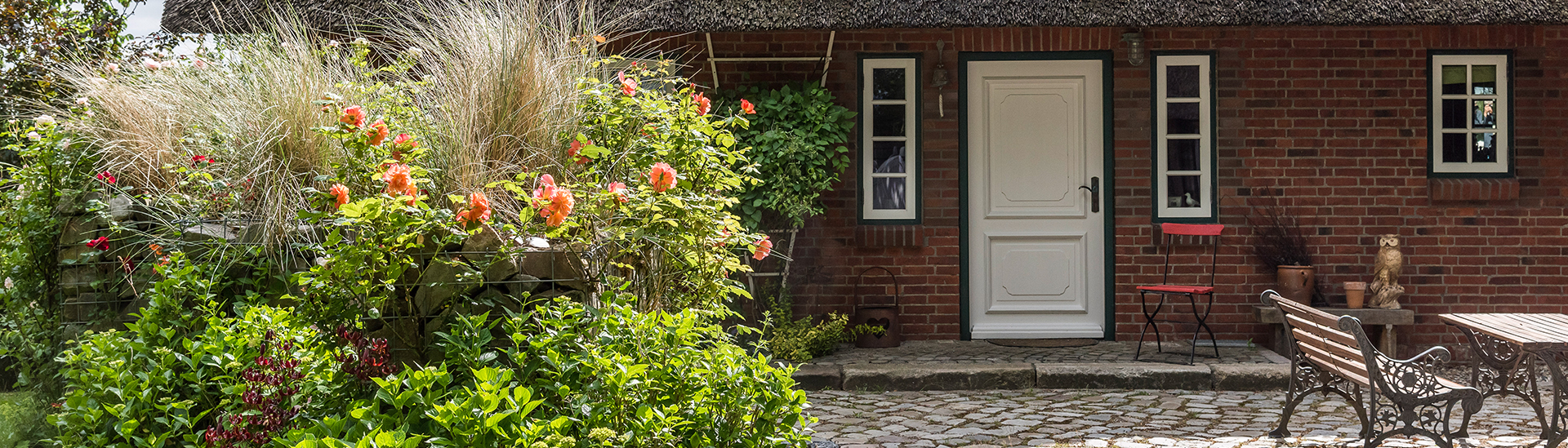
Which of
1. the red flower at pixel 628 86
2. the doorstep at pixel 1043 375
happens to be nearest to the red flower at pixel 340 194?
the red flower at pixel 628 86

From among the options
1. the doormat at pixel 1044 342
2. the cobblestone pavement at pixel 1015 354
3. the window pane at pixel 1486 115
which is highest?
the window pane at pixel 1486 115

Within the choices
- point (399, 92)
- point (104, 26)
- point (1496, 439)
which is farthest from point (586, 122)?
point (104, 26)

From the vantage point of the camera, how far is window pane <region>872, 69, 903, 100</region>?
621cm

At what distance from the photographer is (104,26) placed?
7426 millimetres

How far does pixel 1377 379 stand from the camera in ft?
11.5

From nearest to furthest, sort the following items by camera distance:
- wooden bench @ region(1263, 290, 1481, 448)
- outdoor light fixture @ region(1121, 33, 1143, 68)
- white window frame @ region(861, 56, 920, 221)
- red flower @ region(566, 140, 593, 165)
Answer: red flower @ region(566, 140, 593, 165), wooden bench @ region(1263, 290, 1481, 448), outdoor light fixture @ region(1121, 33, 1143, 68), white window frame @ region(861, 56, 920, 221)

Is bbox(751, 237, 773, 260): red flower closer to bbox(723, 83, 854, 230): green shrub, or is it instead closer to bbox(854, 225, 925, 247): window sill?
bbox(723, 83, 854, 230): green shrub

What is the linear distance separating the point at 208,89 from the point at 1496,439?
4.89 m

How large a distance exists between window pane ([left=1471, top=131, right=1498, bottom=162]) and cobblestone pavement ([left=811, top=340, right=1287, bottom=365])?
1.82 metres

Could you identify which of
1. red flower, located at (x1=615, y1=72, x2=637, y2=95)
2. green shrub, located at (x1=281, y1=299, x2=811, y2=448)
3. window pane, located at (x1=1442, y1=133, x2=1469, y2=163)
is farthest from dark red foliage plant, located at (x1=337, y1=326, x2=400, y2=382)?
window pane, located at (x1=1442, y1=133, x2=1469, y2=163)

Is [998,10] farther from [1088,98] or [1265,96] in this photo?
[1265,96]

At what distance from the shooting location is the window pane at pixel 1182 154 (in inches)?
242

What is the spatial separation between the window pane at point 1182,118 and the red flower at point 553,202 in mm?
4628

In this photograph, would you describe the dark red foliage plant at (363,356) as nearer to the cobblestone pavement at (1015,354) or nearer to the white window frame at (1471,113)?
the cobblestone pavement at (1015,354)
